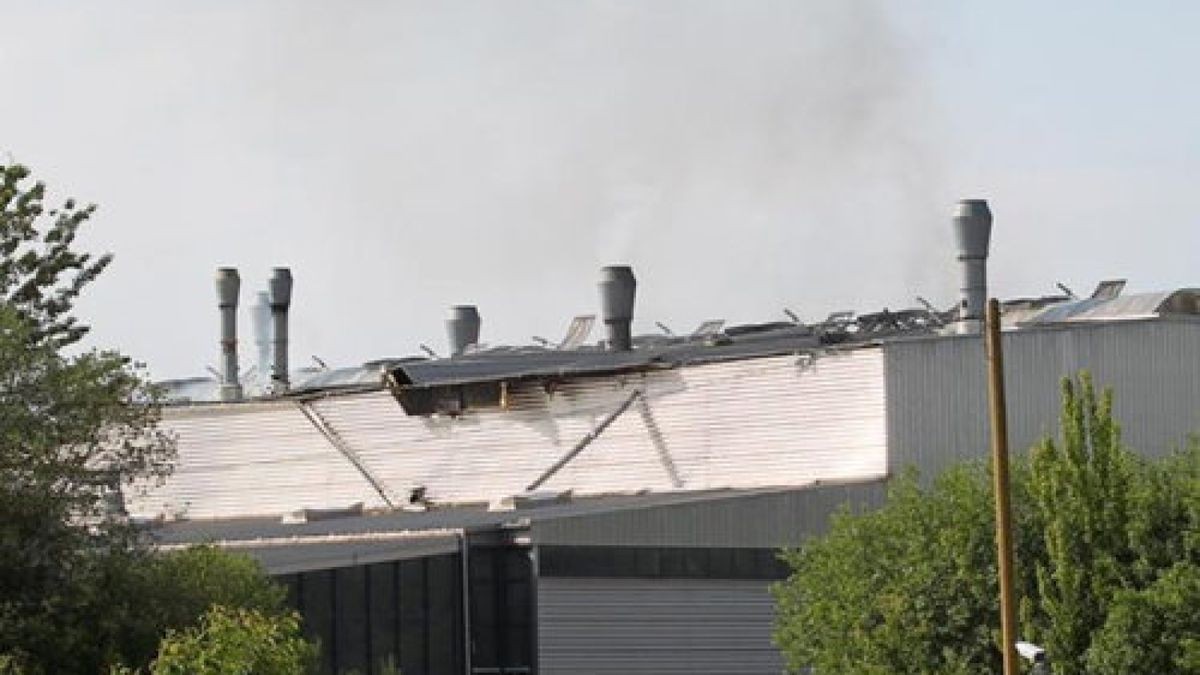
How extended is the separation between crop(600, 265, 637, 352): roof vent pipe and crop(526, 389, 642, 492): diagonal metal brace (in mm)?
6853

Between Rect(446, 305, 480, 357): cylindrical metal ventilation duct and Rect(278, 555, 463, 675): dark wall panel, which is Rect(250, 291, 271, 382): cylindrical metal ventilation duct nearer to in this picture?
Rect(446, 305, 480, 357): cylindrical metal ventilation duct

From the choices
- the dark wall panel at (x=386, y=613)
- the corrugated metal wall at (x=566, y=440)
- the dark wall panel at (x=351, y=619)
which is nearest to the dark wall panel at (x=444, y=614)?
the dark wall panel at (x=386, y=613)

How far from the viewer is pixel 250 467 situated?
66438 mm

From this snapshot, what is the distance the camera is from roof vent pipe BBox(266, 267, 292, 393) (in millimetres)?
76562

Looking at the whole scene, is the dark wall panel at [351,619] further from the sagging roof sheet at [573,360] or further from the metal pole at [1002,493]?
the metal pole at [1002,493]

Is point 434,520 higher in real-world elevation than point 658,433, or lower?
lower

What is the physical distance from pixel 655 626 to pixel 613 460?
10552 millimetres

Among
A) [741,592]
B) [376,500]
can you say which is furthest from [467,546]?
[376,500]

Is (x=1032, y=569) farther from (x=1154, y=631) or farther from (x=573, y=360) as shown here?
(x=573, y=360)

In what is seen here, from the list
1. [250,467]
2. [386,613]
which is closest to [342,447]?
[250,467]

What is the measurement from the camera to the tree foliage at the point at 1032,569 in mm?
40125

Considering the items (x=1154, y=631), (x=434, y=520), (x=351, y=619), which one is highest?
(x=434, y=520)

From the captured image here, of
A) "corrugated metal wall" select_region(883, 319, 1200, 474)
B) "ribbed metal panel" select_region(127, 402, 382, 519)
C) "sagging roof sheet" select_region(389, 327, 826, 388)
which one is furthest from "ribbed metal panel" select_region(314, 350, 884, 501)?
"ribbed metal panel" select_region(127, 402, 382, 519)

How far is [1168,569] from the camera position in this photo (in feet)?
134
